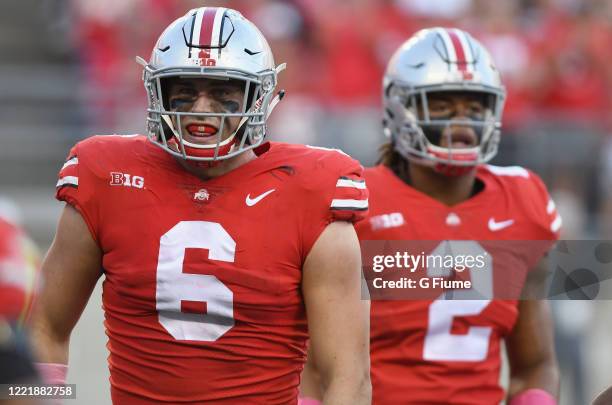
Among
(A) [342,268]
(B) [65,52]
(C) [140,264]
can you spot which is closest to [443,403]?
(A) [342,268]

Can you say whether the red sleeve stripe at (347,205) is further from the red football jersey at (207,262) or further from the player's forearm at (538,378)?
the player's forearm at (538,378)

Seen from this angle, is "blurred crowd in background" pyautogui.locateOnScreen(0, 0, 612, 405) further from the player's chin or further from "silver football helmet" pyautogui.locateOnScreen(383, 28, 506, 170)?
the player's chin

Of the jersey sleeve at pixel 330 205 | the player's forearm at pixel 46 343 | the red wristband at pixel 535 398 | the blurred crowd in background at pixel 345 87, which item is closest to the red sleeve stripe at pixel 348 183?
the jersey sleeve at pixel 330 205

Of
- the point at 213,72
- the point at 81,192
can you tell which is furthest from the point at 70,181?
the point at 213,72

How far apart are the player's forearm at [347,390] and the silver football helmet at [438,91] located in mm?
1090

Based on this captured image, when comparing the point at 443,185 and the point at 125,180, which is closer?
the point at 125,180

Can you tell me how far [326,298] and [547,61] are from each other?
6047mm

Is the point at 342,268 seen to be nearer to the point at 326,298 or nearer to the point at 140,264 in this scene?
the point at 326,298

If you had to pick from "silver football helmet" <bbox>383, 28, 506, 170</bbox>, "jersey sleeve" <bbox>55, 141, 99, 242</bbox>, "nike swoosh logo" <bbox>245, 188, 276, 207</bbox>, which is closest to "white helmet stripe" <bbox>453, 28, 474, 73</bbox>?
"silver football helmet" <bbox>383, 28, 506, 170</bbox>

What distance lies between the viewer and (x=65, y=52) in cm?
955

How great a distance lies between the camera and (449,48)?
179 inches

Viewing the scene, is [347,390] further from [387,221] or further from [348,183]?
[387,221]

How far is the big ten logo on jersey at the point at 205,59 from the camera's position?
3508 mm

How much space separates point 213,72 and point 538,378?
1.72 meters
